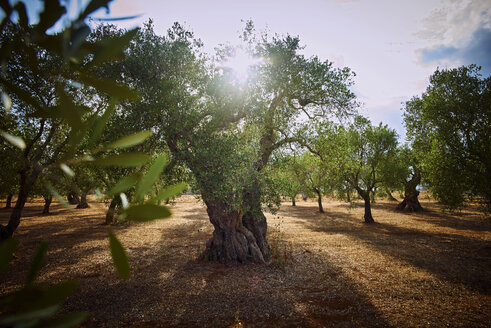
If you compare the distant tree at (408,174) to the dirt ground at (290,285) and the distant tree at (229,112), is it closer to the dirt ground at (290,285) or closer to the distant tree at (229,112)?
the dirt ground at (290,285)

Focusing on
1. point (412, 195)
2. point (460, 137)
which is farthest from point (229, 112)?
point (412, 195)

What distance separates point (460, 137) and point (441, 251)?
6.13 meters

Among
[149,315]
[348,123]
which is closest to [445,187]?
[348,123]

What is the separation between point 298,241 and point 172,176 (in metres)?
8.63

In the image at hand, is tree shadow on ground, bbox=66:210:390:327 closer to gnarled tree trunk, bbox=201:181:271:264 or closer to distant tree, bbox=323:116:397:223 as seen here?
gnarled tree trunk, bbox=201:181:271:264

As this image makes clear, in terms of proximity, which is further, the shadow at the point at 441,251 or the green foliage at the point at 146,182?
the shadow at the point at 441,251

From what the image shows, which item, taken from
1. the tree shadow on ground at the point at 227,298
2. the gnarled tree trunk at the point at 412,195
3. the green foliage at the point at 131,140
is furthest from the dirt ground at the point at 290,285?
the gnarled tree trunk at the point at 412,195

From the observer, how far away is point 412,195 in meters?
28.5

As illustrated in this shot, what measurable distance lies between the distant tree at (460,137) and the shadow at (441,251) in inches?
93.0

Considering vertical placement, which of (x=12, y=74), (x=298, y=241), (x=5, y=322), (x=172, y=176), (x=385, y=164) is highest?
(x=12, y=74)

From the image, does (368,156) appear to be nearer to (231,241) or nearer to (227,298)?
(231,241)

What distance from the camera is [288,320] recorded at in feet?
18.1

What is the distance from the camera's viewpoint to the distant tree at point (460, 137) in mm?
11453

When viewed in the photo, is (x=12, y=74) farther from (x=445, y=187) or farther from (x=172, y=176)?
(x=445, y=187)
